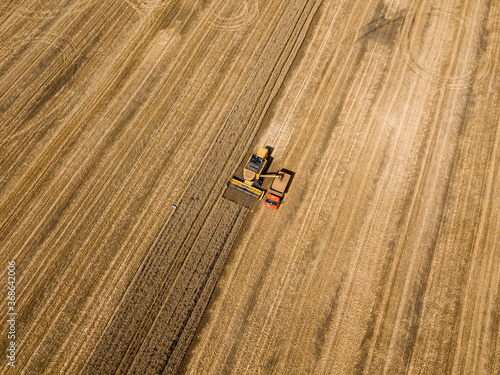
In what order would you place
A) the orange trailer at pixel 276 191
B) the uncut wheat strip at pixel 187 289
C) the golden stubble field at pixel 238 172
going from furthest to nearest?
the orange trailer at pixel 276 191 < the golden stubble field at pixel 238 172 < the uncut wheat strip at pixel 187 289

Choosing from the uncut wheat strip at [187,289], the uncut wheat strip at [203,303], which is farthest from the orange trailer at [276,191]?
the uncut wheat strip at [187,289]

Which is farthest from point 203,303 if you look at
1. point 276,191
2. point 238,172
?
point 238,172

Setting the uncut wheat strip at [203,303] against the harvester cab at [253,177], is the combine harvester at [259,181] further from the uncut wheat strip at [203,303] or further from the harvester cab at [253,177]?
the uncut wheat strip at [203,303]

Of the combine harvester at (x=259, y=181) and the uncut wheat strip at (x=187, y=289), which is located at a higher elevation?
the combine harvester at (x=259, y=181)

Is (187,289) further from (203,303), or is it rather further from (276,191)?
(276,191)

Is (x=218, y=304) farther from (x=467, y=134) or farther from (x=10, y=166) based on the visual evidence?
(x=467, y=134)

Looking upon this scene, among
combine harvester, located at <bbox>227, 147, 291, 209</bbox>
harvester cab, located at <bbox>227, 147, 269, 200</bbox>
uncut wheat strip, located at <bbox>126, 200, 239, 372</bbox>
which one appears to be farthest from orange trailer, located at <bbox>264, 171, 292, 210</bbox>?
uncut wheat strip, located at <bbox>126, 200, 239, 372</bbox>
